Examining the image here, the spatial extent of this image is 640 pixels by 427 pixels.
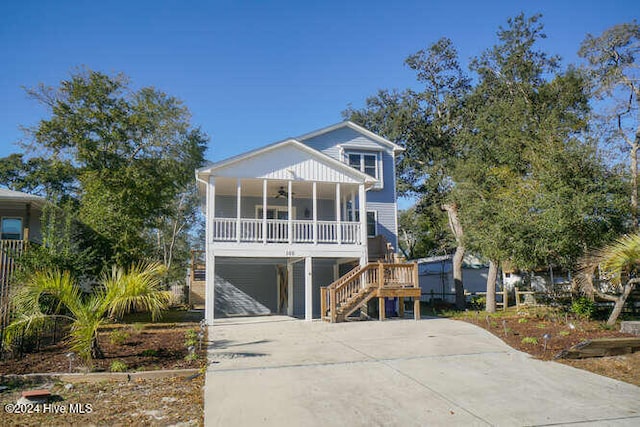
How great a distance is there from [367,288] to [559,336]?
630 centimetres

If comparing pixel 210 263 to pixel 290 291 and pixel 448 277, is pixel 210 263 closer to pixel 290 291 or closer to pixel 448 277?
pixel 290 291

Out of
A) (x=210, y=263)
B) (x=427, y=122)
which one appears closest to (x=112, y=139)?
(x=210, y=263)

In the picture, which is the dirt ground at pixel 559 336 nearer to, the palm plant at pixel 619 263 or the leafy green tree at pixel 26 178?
the palm plant at pixel 619 263

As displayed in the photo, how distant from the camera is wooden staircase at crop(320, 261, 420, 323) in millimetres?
15227

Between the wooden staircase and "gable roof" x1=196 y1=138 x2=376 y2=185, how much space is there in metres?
3.91

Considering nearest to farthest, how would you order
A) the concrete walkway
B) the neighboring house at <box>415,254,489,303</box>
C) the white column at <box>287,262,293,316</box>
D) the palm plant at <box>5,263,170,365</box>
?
the concrete walkway → the palm plant at <box>5,263,170,365</box> → the white column at <box>287,262,293,316</box> → the neighboring house at <box>415,254,489,303</box>

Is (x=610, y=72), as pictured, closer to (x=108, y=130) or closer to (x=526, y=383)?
(x=526, y=383)

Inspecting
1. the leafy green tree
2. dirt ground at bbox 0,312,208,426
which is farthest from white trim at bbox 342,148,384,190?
the leafy green tree

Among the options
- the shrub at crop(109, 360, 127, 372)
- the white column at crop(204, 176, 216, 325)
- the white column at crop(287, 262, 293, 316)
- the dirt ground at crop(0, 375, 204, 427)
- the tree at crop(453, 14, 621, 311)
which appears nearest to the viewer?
the dirt ground at crop(0, 375, 204, 427)

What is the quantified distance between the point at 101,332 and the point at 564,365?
39.3ft

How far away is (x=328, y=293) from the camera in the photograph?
1570 cm

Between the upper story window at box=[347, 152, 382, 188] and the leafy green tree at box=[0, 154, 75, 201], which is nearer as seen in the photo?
the upper story window at box=[347, 152, 382, 188]

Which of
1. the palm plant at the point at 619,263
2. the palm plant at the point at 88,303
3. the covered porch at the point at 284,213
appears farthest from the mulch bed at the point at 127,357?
the palm plant at the point at 619,263

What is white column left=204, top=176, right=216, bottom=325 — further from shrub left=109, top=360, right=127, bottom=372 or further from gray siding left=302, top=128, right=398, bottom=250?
shrub left=109, top=360, right=127, bottom=372
